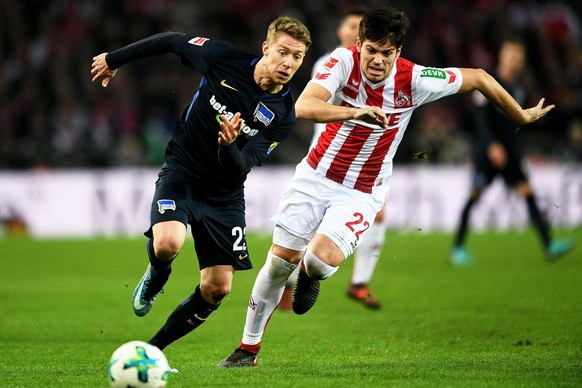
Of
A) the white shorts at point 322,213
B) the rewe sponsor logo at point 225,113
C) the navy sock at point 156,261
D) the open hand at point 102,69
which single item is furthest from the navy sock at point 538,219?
the open hand at point 102,69

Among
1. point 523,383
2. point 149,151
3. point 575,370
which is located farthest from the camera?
point 149,151

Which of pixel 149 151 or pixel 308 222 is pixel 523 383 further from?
pixel 149 151

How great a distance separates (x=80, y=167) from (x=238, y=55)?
1301cm

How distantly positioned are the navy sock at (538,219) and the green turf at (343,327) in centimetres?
41

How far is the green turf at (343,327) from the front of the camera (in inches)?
236

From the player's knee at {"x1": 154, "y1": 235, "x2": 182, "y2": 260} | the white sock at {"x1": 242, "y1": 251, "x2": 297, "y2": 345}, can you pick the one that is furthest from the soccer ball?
the white sock at {"x1": 242, "y1": 251, "x2": 297, "y2": 345}

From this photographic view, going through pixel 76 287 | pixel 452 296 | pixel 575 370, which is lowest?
pixel 76 287

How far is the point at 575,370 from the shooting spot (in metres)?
6.06

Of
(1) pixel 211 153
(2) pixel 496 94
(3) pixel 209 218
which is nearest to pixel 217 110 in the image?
(1) pixel 211 153

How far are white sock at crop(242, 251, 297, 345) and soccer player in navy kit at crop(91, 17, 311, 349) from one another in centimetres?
18

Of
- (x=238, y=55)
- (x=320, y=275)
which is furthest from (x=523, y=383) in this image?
(x=238, y=55)

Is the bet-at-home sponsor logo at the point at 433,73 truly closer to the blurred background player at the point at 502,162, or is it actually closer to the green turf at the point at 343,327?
the green turf at the point at 343,327

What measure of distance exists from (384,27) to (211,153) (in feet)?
4.67

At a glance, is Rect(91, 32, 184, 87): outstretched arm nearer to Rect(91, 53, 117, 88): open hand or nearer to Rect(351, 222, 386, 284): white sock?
Rect(91, 53, 117, 88): open hand
